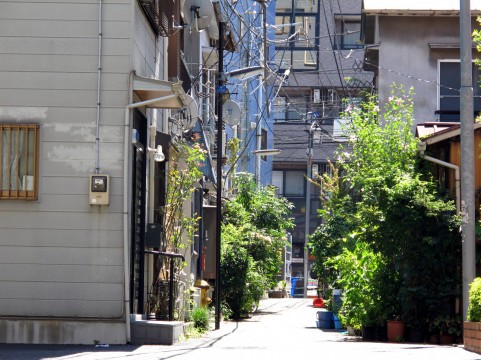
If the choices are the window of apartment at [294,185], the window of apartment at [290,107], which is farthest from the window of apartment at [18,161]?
the window of apartment at [294,185]

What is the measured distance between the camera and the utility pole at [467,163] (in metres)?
20.7

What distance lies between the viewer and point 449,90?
102ft

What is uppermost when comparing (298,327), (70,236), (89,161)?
(89,161)

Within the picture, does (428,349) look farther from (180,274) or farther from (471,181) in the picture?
(180,274)

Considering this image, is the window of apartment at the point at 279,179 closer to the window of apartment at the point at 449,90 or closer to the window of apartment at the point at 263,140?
the window of apartment at the point at 263,140

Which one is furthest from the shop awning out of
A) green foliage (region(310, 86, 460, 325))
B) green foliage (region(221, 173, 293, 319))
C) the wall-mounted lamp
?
green foliage (region(221, 173, 293, 319))

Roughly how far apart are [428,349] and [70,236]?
6313 millimetres

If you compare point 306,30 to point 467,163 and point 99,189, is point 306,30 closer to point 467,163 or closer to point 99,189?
point 467,163

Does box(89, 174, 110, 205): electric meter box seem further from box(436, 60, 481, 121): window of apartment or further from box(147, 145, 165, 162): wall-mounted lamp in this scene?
box(436, 60, 481, 121): window of apartment

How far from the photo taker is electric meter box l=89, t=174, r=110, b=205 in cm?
1655

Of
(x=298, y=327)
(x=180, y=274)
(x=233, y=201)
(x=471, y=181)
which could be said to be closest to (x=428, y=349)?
(x=471, y=181)

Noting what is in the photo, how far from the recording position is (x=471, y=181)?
2083 centimetres

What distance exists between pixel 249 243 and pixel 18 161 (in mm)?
20788

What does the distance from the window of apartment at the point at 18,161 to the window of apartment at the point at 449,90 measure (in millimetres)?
16625
